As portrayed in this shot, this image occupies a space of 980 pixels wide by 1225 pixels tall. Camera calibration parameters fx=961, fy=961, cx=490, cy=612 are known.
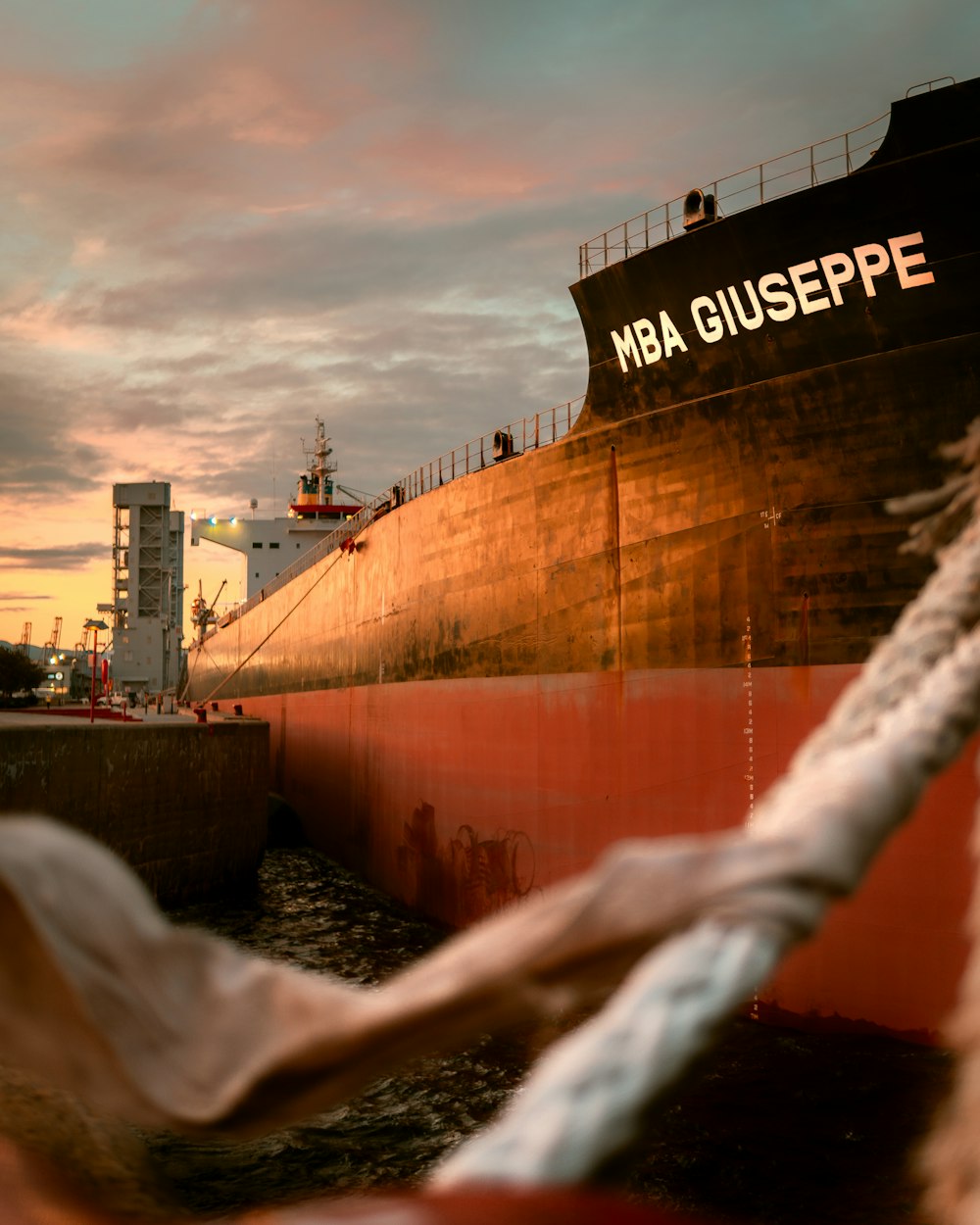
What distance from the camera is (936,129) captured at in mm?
6535

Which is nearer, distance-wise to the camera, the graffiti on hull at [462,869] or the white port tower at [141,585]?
the graffiti on hull at [462,869]

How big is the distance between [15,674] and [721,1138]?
55924 millimetres

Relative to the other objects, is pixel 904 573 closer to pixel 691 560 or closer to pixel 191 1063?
pixel 691 560

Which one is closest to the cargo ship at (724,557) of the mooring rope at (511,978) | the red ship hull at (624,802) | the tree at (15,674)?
the red ship hull at (624,802)

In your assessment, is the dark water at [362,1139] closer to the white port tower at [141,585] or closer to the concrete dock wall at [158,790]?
the concrete dock wall at [158,790]

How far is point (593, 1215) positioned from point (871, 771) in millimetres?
432

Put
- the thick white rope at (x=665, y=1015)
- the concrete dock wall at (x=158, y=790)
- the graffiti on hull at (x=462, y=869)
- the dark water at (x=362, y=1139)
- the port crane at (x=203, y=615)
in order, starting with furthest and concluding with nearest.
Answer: the port crane at (x=203, y=615)
the graffiti on hull at (x=462, y=869)
the concrete dock wall at (x=158, y=790)
the dark water at (x=362, y=1139)
the thick white rope at (x=665, y=1015)

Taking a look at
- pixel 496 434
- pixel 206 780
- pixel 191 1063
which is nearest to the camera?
pixel 191 1063

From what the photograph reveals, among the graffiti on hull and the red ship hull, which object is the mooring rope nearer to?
the red ship hull

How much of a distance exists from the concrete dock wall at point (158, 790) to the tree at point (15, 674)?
143ft

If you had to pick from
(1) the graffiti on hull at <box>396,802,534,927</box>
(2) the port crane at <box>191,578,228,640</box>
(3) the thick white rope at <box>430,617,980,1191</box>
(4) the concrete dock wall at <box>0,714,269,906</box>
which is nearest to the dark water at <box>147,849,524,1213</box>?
(1) the graffiti on hull at <box>396,802,534,927</box>

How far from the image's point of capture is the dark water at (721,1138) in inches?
187

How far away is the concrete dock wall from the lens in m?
9.15

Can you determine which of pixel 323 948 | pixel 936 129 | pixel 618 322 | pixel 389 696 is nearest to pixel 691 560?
pixel 618 322
